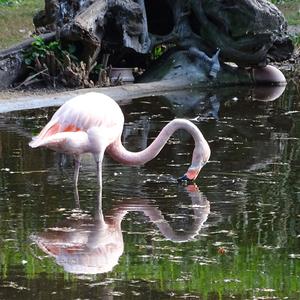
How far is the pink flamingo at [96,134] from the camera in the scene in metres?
7.25

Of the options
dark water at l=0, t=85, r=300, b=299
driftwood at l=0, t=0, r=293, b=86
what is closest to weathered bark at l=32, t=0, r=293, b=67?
driftwood at l=0, t=0, r=293, b=86

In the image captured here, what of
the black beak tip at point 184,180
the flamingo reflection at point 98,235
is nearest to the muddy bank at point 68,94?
the black beak tip at point 184,180

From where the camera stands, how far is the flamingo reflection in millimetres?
5345

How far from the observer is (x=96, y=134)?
7258 millimetres

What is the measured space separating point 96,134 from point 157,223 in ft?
3.95

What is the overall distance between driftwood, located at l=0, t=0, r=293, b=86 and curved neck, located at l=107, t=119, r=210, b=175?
5.27 meters

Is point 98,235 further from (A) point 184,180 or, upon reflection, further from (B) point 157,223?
(A) point 184,180

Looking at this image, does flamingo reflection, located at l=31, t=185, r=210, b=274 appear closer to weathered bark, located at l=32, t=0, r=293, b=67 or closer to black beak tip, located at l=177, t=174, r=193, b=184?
black beak tip, located at l=177, t=174, r=193, b=184

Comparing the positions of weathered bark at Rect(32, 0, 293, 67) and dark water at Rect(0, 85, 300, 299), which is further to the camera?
weathered bark at Rect(32, 0, 293, 67)

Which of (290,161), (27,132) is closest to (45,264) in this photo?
(290,161)

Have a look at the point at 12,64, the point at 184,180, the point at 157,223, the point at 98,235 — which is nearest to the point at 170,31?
the point at 12,64

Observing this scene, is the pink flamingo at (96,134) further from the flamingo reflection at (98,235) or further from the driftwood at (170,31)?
the driftwood at (170,31)

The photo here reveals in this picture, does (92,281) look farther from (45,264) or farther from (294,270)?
(294,270)

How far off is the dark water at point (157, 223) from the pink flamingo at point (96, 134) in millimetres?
252
